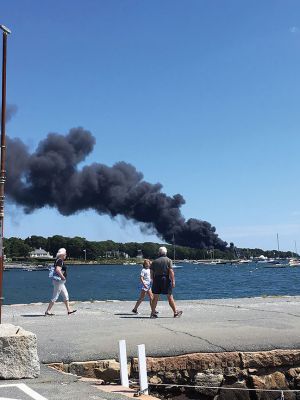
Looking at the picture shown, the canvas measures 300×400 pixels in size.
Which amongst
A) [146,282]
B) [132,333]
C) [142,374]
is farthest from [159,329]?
[146,282]

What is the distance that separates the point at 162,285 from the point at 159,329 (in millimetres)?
2197

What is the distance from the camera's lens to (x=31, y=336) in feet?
21.5

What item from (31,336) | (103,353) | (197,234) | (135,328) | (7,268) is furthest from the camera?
(7,268)

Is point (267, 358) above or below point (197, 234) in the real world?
below

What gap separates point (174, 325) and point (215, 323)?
33.8 inches

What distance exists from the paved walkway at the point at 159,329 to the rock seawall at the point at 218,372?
144mm

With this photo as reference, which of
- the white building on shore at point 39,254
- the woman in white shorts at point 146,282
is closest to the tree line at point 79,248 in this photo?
the white building on shore at point 39,254

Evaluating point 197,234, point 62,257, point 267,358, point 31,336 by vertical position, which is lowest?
point 267,358

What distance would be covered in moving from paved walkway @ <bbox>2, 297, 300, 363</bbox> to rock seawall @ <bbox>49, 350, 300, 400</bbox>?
0.14 m

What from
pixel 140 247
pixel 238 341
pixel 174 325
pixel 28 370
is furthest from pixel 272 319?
pixel 140 247

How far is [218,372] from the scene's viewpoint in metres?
8.19

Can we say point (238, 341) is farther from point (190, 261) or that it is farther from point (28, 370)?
point (190, 261)

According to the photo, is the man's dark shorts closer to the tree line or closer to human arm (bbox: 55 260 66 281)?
human arm (bbox: 55 260 66 281)

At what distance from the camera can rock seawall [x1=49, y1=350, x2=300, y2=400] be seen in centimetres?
769
